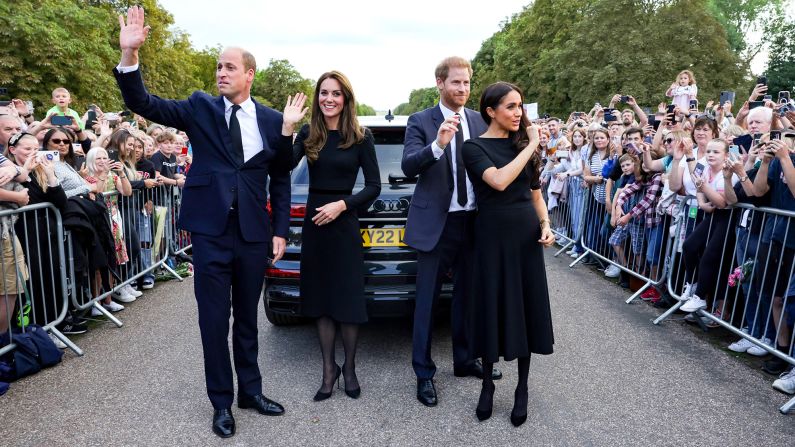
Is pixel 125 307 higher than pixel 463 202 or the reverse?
the reverse

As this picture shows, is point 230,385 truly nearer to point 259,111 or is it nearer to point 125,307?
point 259,111

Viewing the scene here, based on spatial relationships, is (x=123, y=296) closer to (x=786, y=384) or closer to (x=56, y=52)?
(x=786, y=384)

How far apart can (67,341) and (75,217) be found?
3.85ft

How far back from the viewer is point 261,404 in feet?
12.7

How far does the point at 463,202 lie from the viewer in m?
4.02

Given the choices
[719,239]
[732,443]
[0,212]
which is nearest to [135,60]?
[0,212]

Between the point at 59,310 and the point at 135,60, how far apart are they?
337cm

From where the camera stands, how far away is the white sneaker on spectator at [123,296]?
6.63 metres

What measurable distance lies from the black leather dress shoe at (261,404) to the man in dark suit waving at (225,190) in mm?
228

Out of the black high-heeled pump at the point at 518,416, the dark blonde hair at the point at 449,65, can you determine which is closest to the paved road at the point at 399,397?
the black high-heeled pump at the point at 518,416

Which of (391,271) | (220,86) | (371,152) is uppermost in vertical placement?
(220,86)

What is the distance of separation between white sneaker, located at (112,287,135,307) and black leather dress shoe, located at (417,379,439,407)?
4007mm

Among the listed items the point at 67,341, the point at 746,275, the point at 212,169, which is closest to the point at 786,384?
the point at 746,275

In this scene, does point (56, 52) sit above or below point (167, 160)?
above
